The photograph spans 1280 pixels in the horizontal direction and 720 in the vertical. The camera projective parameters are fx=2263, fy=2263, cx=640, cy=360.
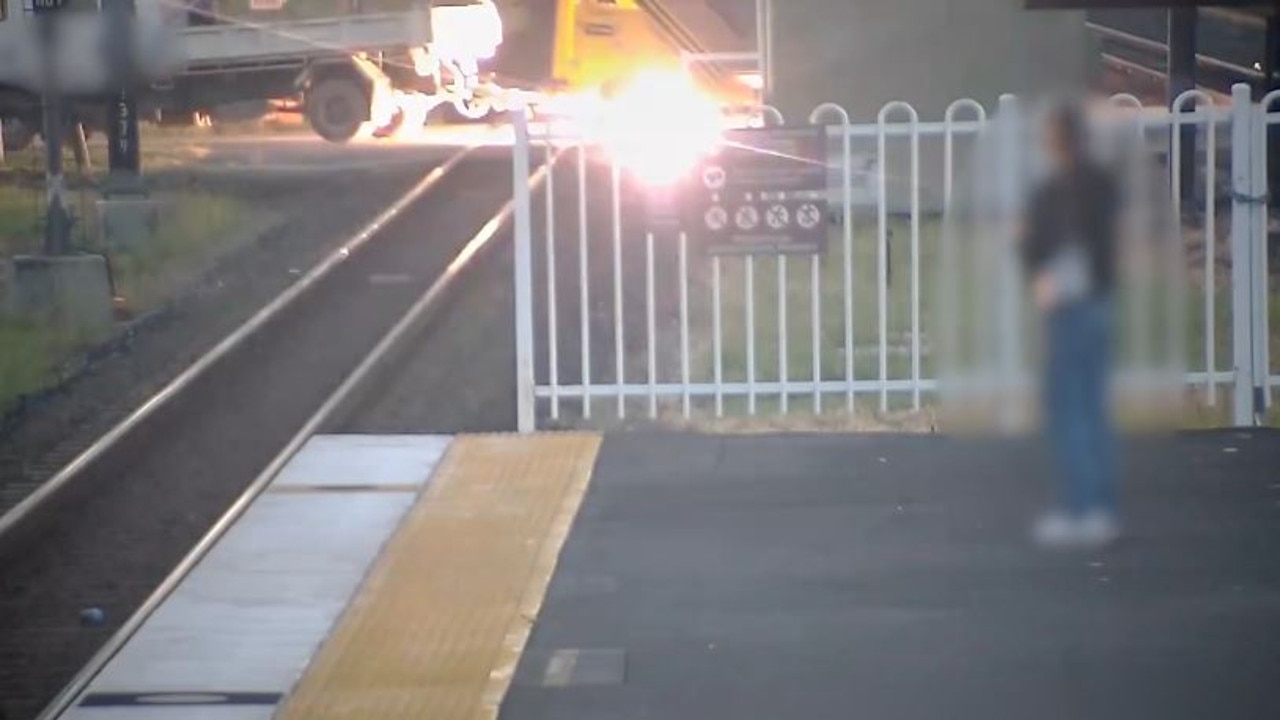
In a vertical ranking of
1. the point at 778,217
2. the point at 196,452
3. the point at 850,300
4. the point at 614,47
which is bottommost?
the point at 196,452

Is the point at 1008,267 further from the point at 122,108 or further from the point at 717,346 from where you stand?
the point at 122,108

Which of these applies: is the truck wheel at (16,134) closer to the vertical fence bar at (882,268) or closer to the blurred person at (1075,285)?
the vertical fence bar at (882,268)

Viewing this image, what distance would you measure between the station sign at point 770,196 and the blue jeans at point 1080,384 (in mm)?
2359

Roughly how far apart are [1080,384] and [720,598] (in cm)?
481

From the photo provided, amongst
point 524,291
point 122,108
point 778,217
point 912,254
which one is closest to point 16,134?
point 122,108

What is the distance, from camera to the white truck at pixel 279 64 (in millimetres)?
17828

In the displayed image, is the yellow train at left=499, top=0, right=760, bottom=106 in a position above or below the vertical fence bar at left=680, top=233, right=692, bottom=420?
above

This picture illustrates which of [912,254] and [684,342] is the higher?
[912,254]

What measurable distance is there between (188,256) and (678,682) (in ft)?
37.5

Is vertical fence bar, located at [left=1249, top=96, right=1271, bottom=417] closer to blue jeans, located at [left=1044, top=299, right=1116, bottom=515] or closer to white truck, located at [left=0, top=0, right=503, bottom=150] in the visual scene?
blue jeans, located at [left=1044, top=299, right=1116, bottom=515]

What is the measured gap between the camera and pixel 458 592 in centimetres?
732

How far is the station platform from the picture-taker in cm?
600

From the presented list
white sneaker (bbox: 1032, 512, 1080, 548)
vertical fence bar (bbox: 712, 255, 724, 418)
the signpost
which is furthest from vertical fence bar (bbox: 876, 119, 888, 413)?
the signpost

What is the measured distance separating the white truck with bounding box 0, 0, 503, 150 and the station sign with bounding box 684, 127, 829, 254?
11156 mm
